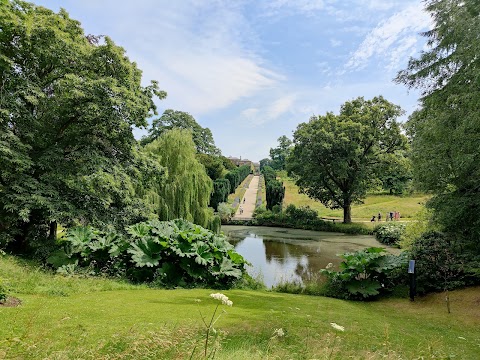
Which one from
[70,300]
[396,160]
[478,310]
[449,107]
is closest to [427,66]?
[449,107]

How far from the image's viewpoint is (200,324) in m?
4.34

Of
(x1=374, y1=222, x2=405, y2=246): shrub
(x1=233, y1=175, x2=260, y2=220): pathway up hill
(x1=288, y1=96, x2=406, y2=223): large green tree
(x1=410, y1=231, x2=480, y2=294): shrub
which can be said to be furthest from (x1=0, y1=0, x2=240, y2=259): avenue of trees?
(x1=233, y1=175, x2=260, y2=220): pathway up hill

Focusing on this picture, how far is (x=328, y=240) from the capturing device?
21781 millimetres

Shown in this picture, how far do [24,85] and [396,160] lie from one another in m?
24.4

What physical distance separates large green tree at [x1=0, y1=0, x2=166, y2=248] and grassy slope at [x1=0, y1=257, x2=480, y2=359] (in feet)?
5.78

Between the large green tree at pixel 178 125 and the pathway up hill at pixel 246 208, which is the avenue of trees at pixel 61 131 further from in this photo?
the large green tree at pixel 178 125

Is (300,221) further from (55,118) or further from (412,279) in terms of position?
(55,118)

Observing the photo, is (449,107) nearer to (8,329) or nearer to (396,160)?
(8,329)

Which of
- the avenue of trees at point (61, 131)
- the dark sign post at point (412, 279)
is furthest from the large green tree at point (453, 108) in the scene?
the avenue of trees at point (61, 131)

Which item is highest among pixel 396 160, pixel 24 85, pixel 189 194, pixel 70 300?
pixel 396 160

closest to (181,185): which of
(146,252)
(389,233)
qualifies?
(146,252)

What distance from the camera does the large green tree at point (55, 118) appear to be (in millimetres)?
8438

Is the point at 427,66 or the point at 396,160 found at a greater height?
the point at 396,160

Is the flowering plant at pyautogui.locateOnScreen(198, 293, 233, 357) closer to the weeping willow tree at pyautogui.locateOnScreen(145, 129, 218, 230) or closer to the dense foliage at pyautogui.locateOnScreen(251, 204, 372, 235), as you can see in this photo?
the weeping willow tree at pyautogui.locateOnScreen(145, 129, 218, 230)
